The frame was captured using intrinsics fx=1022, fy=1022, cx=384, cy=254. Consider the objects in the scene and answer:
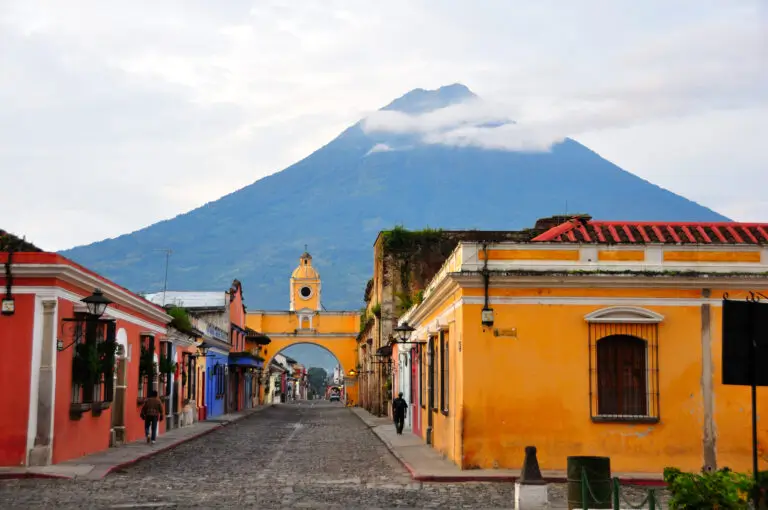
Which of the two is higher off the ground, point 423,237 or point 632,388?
point 423,237

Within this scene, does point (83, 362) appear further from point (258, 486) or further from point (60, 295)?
point (258, 486)

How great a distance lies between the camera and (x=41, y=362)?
18312 millimetres

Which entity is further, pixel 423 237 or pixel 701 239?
pixel 423 237

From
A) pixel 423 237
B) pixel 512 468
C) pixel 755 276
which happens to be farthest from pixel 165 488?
pixel 423 237

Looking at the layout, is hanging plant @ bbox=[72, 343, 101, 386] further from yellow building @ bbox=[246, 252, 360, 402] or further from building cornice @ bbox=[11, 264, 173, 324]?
yellow building @ bbox=[246, 252, 360, 402]

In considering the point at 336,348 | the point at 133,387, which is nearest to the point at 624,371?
the point at 133,387

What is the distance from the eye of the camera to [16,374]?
1812 cm

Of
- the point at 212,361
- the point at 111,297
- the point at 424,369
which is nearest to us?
the point at 111,297

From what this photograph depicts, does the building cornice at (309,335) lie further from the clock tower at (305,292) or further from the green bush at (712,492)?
the green bush at (712,492)

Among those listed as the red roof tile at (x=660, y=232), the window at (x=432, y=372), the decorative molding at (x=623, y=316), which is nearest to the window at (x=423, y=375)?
the window at (x=432, y=372)

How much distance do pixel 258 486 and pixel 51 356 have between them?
17.3 feet

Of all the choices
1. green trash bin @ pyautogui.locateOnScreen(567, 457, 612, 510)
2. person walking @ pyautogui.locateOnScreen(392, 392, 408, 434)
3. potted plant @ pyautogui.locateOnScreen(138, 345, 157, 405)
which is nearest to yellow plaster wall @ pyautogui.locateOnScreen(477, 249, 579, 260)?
green trash bin @ pyautogui.locateOnScreen(567, 457, 612, 510)

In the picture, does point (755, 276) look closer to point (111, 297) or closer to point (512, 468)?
point (512, 468)

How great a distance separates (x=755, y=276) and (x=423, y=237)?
2402 cm
